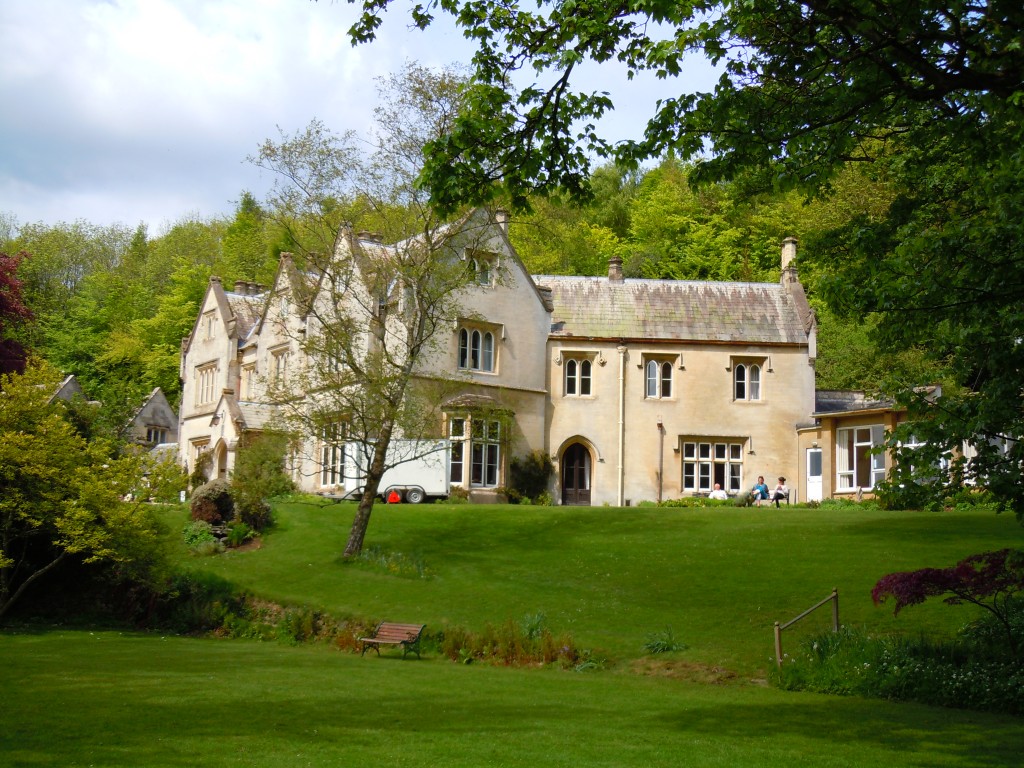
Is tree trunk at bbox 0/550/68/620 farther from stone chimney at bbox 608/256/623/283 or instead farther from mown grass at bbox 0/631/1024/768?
stone chimney at bbox 608/256/623/283

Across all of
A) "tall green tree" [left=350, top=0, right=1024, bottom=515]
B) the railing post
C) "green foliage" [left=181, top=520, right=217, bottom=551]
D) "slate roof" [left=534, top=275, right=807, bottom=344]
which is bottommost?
the railing post

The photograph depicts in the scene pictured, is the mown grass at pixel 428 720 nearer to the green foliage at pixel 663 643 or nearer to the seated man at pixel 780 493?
the green foliage at pixel 663 643

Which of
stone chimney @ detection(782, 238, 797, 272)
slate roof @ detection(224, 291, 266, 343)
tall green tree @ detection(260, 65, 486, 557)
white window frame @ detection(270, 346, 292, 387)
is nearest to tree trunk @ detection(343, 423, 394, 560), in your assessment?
tall green tree @ detection(260, 65, 486, 557)

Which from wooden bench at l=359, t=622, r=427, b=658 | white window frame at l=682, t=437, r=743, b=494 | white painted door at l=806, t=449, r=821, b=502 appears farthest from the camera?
white window frame at l=682, t=437, r=743, b=494

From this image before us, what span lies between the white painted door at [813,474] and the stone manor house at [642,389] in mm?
75

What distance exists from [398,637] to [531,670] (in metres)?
3.11

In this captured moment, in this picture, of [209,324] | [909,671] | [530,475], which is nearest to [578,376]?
[530,475]

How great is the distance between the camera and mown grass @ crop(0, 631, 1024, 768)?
10.9 metres

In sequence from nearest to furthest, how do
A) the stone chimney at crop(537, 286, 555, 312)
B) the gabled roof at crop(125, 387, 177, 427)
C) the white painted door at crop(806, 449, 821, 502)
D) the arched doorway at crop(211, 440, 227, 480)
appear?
1. the white painted door at crop(806, 449, 821, 502)
2. the stone chimney at crop(537, 286, 555, 312)
3. the arched doorway at crop(211, 440, 227, 480)
4. the gabled roof at crop(125, 387, 177, 427)

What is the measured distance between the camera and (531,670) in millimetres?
20078

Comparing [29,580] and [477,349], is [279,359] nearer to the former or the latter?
[477,349]

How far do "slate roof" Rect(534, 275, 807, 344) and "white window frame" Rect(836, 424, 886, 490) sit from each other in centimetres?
526

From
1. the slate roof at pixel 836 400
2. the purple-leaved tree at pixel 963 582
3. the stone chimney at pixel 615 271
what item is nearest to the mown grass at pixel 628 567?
the purple-leaved tree at pixel 963 582

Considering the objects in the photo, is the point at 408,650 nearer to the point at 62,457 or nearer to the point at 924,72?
the point at 62,457
